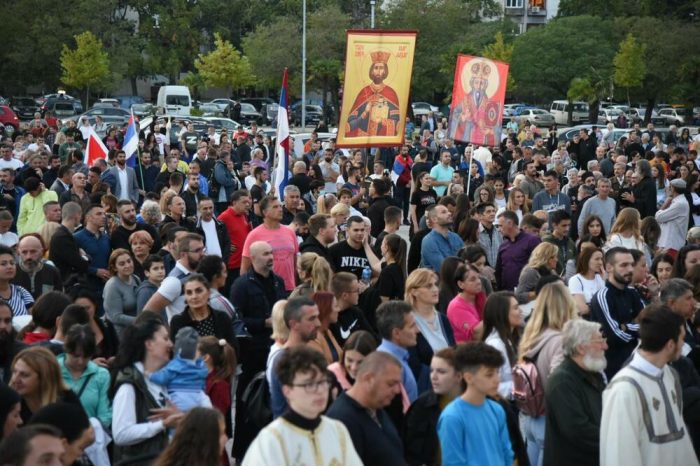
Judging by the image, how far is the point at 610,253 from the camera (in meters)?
9.31

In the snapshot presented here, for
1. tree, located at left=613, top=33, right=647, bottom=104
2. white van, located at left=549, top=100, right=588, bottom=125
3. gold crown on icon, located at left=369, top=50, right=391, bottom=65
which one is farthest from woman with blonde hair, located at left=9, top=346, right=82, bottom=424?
white van, located at left=549, top=100, right=588, bottom=125

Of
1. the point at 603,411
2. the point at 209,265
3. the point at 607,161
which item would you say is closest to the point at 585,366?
the point at 603,411

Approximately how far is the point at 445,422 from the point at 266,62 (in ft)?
185

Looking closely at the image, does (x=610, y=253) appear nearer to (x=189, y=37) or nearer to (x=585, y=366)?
(x=585, y=366)

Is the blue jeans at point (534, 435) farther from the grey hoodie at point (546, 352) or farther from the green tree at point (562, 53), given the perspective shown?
the green tree at point (562, 53)

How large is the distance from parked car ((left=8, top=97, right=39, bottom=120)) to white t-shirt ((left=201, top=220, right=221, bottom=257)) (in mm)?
48538

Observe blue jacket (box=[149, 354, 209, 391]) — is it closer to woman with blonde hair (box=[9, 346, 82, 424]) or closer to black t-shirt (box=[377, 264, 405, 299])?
woman with blonde hair (box=[9, 346, 82, 424])

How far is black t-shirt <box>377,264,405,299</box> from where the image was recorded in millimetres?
10289

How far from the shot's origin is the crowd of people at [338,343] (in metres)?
5.79

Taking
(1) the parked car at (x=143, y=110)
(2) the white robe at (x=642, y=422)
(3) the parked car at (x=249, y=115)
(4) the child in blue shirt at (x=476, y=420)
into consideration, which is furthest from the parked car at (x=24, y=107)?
(2) the white robe at (x=642, y=422)

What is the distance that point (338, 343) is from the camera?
8523 mm

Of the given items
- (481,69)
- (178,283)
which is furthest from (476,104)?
(178,283)

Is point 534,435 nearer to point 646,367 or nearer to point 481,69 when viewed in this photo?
point 646,367

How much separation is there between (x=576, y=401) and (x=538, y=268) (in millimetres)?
3961
